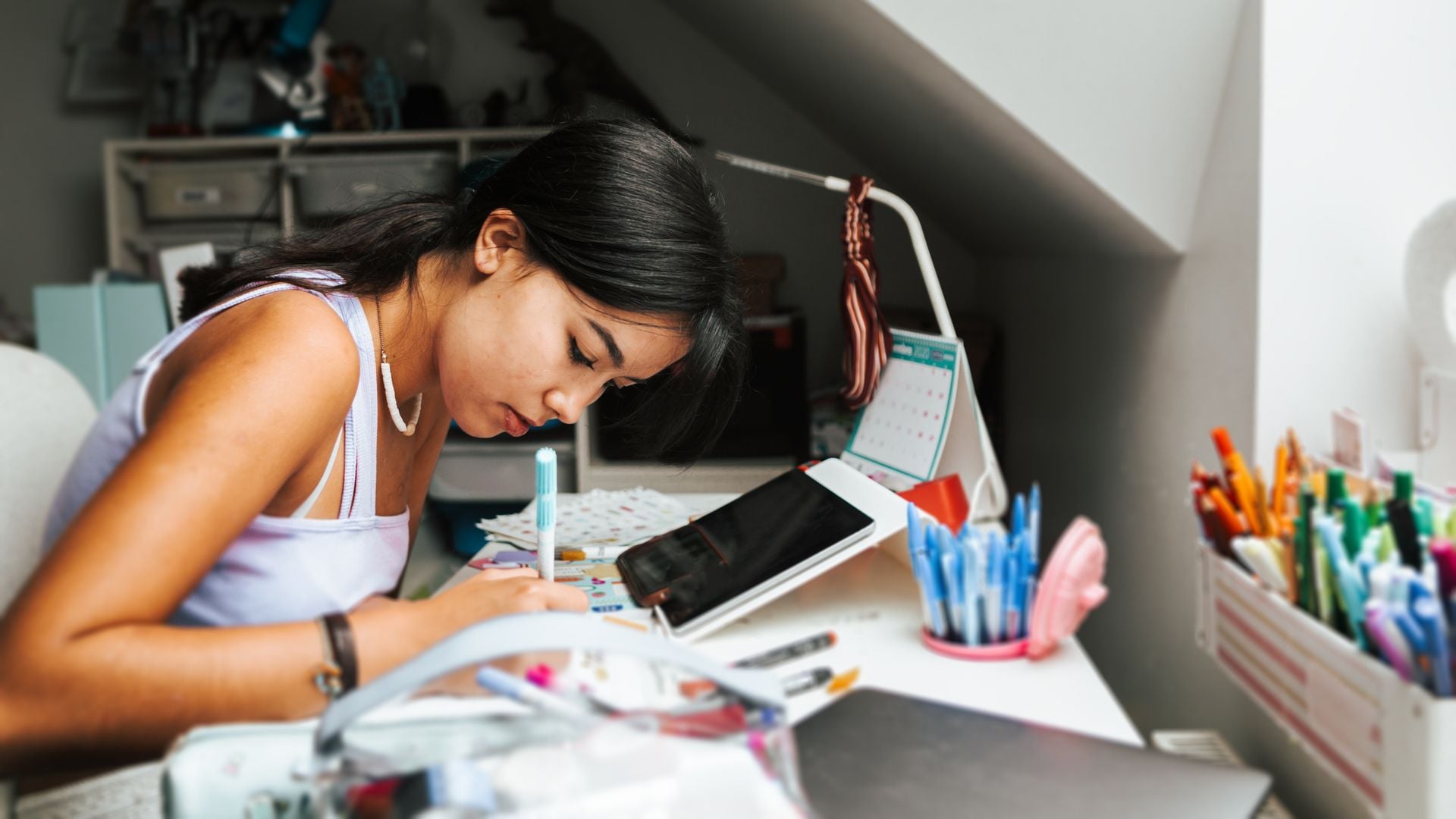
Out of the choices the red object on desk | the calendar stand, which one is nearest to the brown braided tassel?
the calendar stand

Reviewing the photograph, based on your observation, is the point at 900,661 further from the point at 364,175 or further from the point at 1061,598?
the point at 364,175

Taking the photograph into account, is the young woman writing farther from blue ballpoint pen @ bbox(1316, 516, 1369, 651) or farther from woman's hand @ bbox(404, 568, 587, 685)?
blue ballpoint pen @ bbox(1316, 516, 1369, 651)

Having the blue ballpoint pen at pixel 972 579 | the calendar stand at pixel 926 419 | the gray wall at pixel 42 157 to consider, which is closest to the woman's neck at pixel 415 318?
the calendar stand at pixel 926 419

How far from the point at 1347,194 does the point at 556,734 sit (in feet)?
2.80

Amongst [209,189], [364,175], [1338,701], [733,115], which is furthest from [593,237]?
[209,189]

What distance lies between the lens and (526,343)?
879 millimetres

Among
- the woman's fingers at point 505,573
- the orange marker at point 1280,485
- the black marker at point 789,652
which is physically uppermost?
the orange marker at point 1280,485

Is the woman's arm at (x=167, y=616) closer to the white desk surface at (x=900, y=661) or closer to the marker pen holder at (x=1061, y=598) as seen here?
the white desk surface at (x=900, y=661)

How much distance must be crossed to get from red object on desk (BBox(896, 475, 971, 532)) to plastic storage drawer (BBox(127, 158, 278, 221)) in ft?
6.92

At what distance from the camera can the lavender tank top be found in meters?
0.73

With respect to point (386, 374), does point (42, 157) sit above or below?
above

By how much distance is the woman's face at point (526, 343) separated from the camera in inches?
34.5

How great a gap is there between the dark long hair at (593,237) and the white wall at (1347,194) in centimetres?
51

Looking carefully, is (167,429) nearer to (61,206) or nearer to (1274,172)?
(1274,172)
